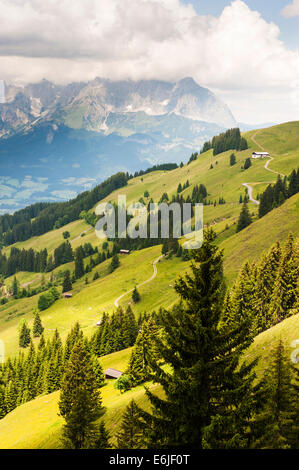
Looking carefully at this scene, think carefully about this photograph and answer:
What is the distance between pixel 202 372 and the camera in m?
16.2

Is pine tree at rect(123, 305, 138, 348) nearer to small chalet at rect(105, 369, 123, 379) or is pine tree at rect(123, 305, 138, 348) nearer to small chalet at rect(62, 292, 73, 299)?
small chalet at rect(105, 369, 123, 379)

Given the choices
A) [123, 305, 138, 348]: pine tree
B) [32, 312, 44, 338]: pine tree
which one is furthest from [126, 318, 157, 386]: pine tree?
[32, 312, 44, 338]: pine tree

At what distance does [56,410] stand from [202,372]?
5669cm

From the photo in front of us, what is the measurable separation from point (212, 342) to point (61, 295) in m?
173

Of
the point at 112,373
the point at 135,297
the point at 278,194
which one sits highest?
the point at 278,194

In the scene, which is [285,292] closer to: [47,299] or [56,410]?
[56,410]

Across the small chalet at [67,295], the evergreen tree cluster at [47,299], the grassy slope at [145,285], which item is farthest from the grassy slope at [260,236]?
the evergreen tree cluster at [47,299]

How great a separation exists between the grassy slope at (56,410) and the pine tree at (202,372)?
19.7 metres

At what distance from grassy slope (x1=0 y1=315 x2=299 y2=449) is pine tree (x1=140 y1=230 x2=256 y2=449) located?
19736mm

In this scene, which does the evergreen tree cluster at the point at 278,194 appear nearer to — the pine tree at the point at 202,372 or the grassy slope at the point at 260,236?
the grassy slope at the point at 260,236

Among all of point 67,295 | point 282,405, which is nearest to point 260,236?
point 282,405

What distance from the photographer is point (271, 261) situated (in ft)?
213

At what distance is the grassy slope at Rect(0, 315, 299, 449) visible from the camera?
1555 inches
